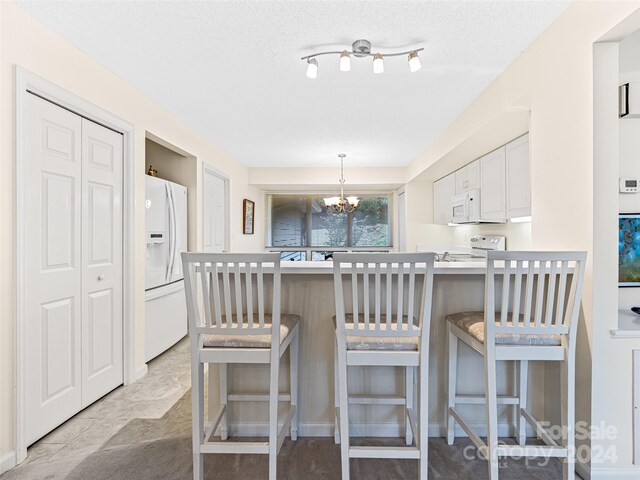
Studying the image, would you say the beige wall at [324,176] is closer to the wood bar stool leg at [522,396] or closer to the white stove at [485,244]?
the white stove at [485,244]

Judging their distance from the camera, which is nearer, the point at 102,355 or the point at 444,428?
→ the point at 444,428

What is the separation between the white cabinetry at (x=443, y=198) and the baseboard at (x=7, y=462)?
15.4 ft

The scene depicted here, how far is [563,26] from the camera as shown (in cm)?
181

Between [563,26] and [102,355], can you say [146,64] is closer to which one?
[102,355]

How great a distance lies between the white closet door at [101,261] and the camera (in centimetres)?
227

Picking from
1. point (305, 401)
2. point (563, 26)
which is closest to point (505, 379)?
point (305, 401)

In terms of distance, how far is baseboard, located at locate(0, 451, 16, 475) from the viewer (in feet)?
5.52

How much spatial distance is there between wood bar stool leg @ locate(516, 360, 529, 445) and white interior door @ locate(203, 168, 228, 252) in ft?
11.2

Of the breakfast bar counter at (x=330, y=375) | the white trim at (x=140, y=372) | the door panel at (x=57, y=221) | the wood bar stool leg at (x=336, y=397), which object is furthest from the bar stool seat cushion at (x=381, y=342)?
the white trim at (x=140, y=372)

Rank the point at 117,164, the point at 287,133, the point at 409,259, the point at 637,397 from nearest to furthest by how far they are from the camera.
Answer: the point at 409,259
the point at 637,397
the point at 117,164
the point at 287,133

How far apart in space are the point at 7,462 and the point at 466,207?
4.26 meters

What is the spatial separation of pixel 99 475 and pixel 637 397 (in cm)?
261

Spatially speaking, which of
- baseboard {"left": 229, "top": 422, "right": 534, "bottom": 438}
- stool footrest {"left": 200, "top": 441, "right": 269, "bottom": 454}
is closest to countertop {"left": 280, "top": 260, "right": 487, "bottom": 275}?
stool footrest {"left": 200, "top": 441, "right": 269, "bottom": 454}

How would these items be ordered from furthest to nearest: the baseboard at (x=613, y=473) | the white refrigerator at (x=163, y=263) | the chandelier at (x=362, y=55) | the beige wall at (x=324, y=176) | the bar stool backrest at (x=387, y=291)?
the beige wall at (x=324, y=176) → the white refrigerator at (x=163, y=263) → the chandelier at (x=362, y=55) → the baseboard at (x=613, y=473) → the bar stool backrest at (x=387, y=291)
